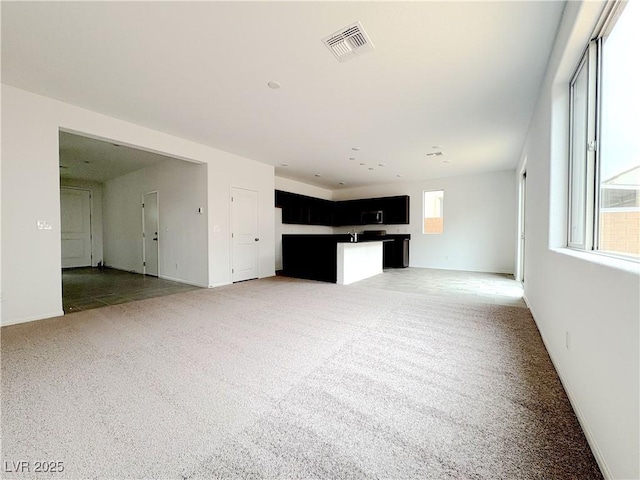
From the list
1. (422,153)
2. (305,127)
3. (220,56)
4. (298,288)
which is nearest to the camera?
(220,56)

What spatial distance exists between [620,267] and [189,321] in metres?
3.59

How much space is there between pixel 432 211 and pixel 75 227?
1086 centimetres

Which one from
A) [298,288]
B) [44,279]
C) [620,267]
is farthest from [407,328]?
[44,279]

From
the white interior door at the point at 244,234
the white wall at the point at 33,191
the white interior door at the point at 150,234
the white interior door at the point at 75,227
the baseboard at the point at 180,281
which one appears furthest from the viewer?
the white interior door at the point at 75,227

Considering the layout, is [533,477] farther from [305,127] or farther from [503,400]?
[305,127]

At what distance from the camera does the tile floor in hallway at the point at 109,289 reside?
13.1 ft

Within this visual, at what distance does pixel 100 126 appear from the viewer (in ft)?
11.9

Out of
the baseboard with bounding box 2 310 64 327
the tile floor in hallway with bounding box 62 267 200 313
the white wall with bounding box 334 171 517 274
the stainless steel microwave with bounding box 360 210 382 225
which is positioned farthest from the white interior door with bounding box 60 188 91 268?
the white wall with bounding box 334 171 517 274

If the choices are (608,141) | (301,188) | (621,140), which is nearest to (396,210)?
(301,188)

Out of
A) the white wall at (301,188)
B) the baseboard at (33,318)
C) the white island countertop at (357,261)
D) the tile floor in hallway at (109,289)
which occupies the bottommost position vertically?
the tile floor in hallway at (109,289)

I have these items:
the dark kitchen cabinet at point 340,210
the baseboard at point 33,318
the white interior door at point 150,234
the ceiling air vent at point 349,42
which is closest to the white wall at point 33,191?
the baseboard at point 33,318

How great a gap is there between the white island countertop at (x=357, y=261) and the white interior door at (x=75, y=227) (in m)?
7.94

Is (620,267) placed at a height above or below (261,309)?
above

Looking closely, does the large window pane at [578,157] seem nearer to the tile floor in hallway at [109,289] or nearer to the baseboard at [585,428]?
the baseboard at [585,428]
